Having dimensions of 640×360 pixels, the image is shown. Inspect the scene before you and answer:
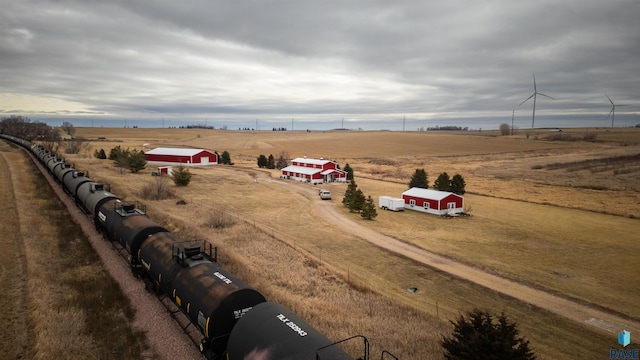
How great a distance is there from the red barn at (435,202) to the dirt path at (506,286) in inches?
529

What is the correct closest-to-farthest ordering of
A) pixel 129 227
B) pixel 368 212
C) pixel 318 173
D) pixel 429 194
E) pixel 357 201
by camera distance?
pixel 129 227 → pixel 368 212 → pixel 357 201 → pixel 429 194 → pixel 318 173

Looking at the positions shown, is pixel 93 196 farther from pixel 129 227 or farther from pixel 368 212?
pixel 368 212

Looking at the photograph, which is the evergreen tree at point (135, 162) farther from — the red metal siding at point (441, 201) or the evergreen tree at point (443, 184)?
the evergreen tree at point (443, 184)

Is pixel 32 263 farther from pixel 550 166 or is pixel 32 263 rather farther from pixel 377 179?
pixel 550 166

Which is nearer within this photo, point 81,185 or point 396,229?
point 81,185

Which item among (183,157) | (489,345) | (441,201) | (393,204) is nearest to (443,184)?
(441,201)

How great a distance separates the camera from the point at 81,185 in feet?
118

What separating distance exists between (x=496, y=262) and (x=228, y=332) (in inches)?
1059

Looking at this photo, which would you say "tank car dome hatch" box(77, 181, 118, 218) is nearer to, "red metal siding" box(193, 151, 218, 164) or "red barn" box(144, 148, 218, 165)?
"red barn" box(144, 148, 218, 165)

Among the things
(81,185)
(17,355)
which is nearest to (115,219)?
(17,355)

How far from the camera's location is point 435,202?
166ft

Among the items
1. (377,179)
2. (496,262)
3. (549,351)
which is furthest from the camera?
(377,179)

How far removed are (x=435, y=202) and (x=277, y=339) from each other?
43632 mm

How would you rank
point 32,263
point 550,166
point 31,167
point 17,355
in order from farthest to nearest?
point 550,166 → point 31,167 → point 32,263 → point 17,355
